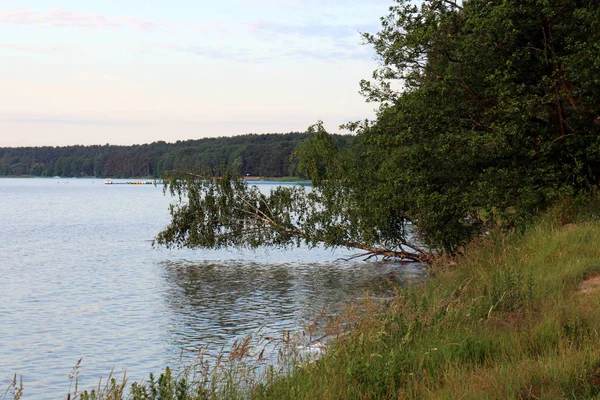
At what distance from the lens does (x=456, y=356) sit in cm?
919

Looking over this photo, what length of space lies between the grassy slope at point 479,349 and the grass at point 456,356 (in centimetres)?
2

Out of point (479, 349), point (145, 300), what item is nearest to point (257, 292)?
point (145, 300)

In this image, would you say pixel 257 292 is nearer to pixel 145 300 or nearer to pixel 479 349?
pixel 145 300

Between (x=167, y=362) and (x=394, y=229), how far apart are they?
15.1 metres

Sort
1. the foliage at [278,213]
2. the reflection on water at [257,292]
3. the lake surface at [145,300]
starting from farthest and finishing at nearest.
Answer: the foliage at [278,213] < the reflection on water at [257,292] < the lake surface at [145,300]

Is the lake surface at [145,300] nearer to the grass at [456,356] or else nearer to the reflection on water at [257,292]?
the reflection on water at [257,292]

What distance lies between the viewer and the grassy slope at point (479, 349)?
307 inches

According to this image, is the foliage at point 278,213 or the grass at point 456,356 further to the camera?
the foliage at point 278,213

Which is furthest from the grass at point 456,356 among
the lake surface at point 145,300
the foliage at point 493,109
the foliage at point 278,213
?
the foliage at point 278,213

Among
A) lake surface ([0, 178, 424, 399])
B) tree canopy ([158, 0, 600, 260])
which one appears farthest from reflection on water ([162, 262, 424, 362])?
tree canopy ([158, 0, 600, 260])

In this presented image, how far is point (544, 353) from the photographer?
352 inches

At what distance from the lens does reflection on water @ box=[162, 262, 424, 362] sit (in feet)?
65.4

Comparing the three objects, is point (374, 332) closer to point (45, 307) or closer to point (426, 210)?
point (426, 210)

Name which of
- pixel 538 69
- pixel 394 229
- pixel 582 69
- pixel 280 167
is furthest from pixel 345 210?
pixel 280 167
